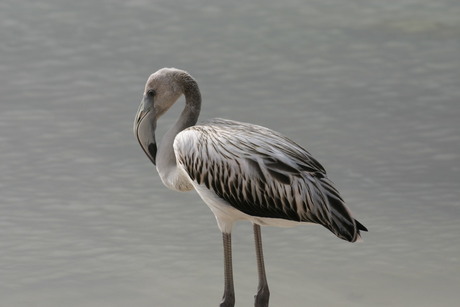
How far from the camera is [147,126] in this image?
35.0 ft

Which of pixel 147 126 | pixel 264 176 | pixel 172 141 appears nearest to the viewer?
pixel 264 176

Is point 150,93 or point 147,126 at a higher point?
point 150,93

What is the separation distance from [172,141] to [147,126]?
278 millimetres

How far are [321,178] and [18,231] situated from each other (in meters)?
3.76

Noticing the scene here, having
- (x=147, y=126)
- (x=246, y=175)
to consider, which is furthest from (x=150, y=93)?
(x=246, y=175)

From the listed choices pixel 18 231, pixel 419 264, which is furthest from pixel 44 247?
pixel 419 264

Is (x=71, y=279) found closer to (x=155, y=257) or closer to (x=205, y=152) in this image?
(x=155, y=257)

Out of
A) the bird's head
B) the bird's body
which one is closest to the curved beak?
the bird's head

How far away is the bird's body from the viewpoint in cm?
990

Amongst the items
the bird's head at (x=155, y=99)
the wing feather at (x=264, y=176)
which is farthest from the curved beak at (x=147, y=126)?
the wing feather at (x=264, y=176)

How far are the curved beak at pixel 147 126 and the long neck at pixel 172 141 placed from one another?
0.18 meters

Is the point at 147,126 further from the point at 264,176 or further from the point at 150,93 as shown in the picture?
the point at 264,176

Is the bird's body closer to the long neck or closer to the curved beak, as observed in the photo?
the long neck

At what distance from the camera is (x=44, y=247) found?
12.5 meters
